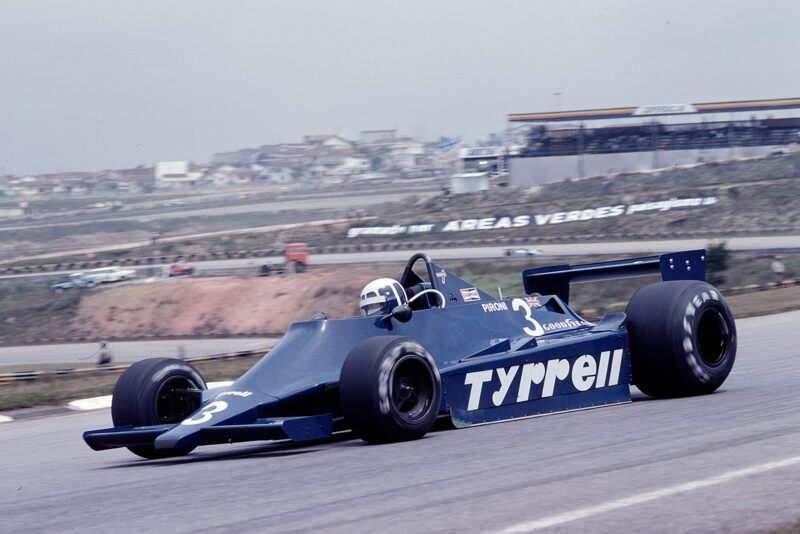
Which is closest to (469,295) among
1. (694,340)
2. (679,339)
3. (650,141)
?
(679,339)

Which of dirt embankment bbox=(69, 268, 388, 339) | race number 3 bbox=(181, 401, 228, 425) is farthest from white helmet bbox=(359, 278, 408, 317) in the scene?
dirt embankment bbox=(69, 268, 388, 339)

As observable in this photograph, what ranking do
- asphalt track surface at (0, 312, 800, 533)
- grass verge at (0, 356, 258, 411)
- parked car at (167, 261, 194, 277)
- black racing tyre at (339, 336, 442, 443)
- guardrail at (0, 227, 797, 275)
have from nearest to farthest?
asphalt track surface at (0, 312, 800, 533) → black racing tyre at (339, 336, 442, 443) → grass verge at (0, 356, 258, 411) → guardrail at (0, 227, 797, 275) → parked car at (167, 261, 194, 277)

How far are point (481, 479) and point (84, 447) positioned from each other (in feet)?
18.3

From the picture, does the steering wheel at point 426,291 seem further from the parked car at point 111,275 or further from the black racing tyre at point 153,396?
the parked car at point 111,275

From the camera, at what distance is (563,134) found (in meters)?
88.6

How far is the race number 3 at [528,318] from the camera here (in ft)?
34.6

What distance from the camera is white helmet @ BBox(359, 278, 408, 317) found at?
32.3 feet

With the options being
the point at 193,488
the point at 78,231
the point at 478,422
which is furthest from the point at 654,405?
the point at 78,231

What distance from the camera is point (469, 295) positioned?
34.7 feet

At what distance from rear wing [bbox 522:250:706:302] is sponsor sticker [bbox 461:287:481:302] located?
1683 millimetres

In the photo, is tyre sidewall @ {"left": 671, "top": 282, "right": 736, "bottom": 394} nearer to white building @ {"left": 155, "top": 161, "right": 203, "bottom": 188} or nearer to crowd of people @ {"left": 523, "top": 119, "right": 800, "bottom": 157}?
crowd of people @ {"left": 523, "top": 119, "right": 800, "bottom": 157}

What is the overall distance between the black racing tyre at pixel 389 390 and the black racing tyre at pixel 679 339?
8.53 feet

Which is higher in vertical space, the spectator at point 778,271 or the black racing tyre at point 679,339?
the black racing tyre at point 679,339

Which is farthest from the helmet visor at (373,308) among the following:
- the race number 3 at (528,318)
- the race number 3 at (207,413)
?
the race number 3 at (207,413)
